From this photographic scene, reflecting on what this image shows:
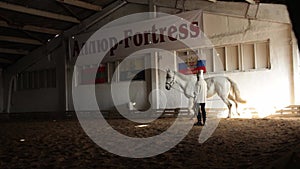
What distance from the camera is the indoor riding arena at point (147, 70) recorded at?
299 inches

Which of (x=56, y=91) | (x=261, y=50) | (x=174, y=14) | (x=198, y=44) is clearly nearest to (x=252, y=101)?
(x=261, y=50)

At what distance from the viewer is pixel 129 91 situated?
13195 mm

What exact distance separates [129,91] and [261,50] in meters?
5.26

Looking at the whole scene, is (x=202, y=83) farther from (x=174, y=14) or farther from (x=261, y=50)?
(x=174, y=14)

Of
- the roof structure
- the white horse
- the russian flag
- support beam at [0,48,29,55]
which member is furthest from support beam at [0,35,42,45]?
the white horse

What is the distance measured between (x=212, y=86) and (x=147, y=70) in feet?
9.89

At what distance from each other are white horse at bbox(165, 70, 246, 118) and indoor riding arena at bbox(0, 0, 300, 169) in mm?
32

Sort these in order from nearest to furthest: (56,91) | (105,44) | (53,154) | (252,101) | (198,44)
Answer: (53,154)
(252,101)
(198,44)
(105,44)
(56,91)

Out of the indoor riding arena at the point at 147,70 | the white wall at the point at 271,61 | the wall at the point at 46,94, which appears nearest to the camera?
the indoor riding arena at the point at 147,70

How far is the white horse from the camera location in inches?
409

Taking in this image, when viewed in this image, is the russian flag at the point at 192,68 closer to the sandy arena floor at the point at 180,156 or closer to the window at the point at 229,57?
the window at the point at 229,57

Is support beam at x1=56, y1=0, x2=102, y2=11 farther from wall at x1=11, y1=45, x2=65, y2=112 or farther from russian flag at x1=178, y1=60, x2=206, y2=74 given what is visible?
russian flag at x1=178, y1=60, x2=206, y2=74

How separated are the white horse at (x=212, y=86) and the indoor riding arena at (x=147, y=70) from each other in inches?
1.3

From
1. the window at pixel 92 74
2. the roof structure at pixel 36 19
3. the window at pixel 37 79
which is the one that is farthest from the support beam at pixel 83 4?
the window at pixel 37 79
